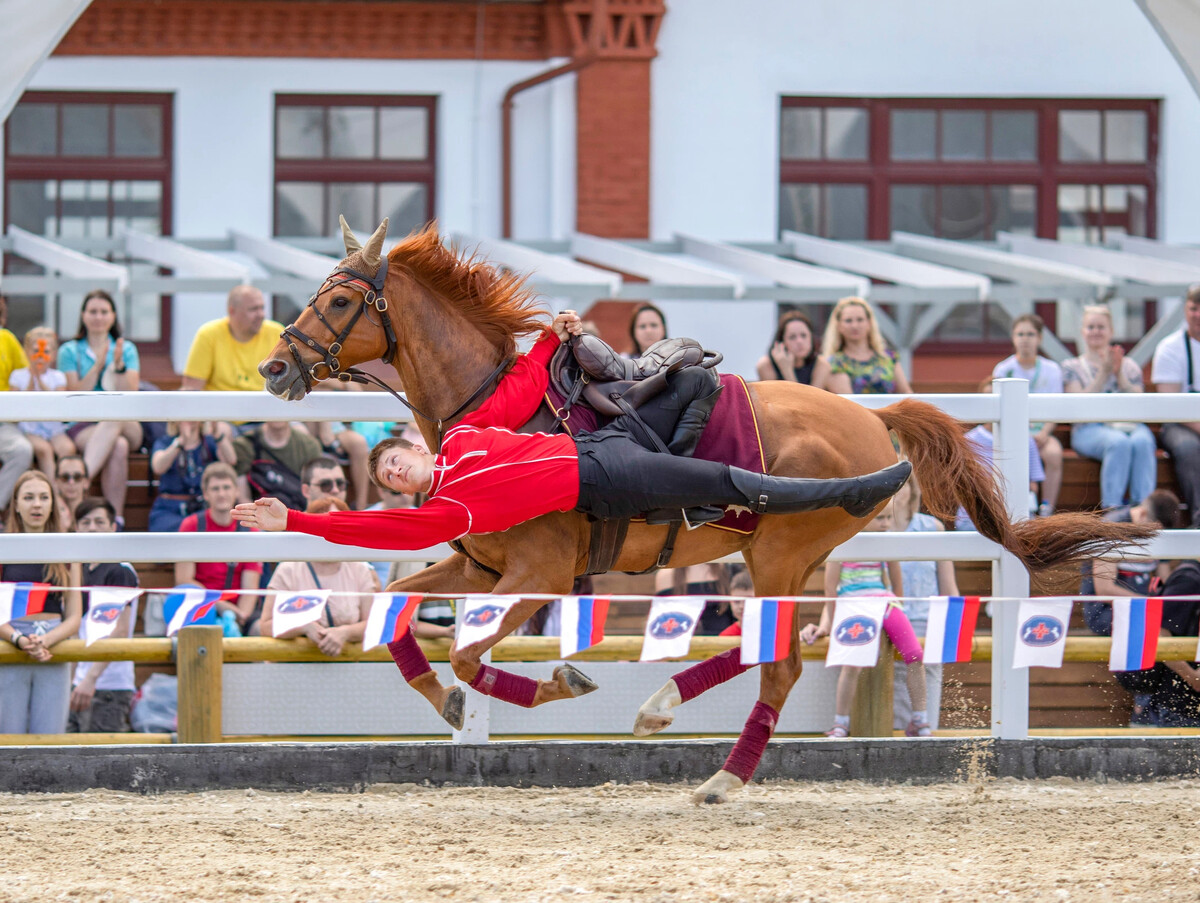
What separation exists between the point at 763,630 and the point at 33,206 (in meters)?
9.60

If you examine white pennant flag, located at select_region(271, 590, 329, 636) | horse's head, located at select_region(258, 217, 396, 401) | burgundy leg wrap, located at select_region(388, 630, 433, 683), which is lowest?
burgundy leg wrap, located at select_region(388, 630, 433, 683)

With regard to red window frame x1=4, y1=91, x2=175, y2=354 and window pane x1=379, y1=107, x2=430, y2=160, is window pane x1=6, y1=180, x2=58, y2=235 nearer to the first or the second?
red window frame x1=4, y1=91, x2=175, y2=354

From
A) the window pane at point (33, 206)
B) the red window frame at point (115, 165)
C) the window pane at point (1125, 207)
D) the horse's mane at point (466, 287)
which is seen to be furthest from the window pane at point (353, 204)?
the horse's mane at point (466, 287)

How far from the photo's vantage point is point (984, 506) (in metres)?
5.09

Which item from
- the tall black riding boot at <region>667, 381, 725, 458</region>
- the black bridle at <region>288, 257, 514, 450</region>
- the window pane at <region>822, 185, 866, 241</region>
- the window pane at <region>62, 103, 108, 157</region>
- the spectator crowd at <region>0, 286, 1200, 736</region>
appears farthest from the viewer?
the window pane at <region>822, 185, 866, 241</region>

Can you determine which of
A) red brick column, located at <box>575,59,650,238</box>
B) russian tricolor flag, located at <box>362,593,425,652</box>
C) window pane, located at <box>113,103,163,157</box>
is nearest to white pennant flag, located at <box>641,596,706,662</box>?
russian tricolor flag, located at <box>362,593,425,652</box>

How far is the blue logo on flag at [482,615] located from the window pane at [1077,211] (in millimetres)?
10043

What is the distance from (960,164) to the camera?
503 inches

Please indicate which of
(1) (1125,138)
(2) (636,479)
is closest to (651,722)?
(2) (636,479)

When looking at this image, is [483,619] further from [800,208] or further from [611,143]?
[800,208]

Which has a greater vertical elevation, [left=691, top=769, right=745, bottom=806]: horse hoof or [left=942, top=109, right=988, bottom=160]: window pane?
[left=942, top=109, right=988, bottom=160]: window pane

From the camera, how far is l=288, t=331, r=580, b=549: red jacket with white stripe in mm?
4191

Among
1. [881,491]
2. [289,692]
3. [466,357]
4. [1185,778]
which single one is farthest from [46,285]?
[1185,778]

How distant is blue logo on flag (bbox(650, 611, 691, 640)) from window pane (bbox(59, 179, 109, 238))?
29.8 feet
